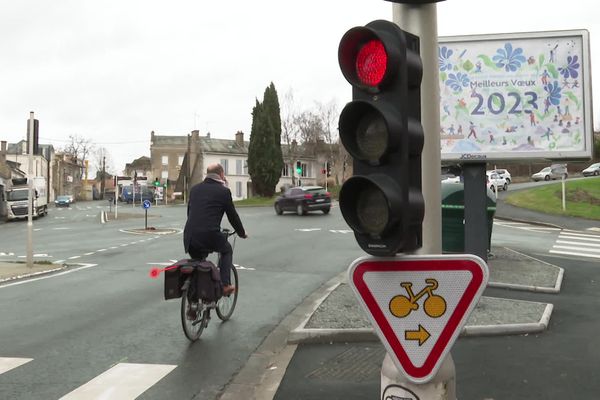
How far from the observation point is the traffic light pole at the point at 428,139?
8.01 ft

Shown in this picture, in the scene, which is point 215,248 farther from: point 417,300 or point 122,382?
point 417,300

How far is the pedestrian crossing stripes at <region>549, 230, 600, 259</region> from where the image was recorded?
48.9 feet

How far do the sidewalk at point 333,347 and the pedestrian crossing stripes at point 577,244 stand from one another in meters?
6.87

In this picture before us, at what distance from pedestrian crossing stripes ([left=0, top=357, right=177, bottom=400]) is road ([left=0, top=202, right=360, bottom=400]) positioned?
0.04ft

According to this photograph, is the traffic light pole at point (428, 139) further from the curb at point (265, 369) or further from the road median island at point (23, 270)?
the road median island at point (23, 270)

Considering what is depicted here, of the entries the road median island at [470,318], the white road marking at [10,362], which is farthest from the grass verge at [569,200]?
the white road marking at [10,362]

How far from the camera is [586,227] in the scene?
22.5 meters

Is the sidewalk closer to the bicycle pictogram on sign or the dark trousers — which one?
the dark trousers

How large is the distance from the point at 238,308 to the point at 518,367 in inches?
167

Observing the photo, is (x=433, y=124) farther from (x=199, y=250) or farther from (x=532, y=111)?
(x=532, y=111)

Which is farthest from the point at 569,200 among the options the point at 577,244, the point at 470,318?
the point at 470,318

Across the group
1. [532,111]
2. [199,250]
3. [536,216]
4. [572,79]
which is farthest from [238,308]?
[536,216]

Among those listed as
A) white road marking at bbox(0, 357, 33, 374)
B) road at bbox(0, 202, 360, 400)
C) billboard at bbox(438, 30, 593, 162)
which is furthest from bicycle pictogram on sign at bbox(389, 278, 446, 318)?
billboard at bbox(438, 30, 593, 162)

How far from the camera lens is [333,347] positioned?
580cm
